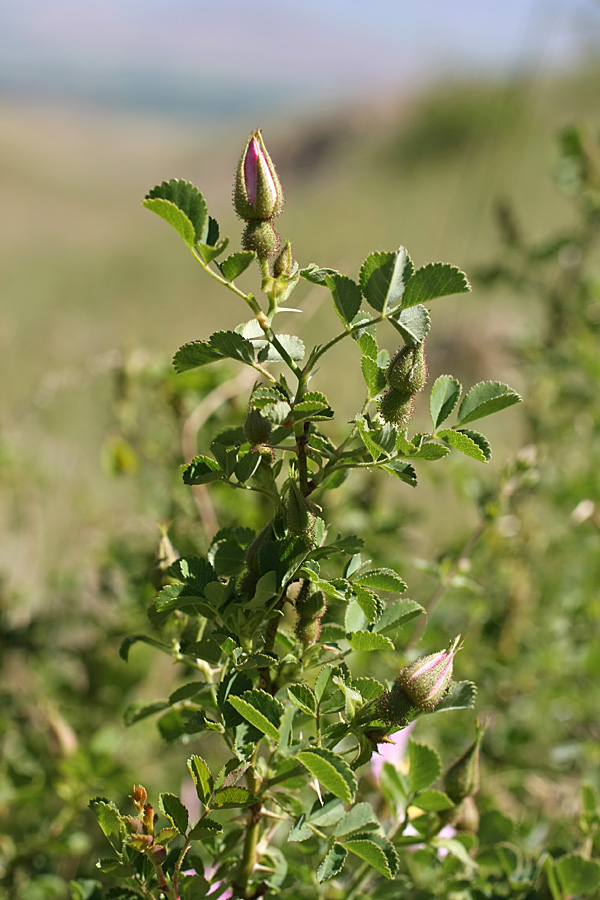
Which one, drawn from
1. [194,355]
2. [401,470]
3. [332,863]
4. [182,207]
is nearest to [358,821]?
[332,863]

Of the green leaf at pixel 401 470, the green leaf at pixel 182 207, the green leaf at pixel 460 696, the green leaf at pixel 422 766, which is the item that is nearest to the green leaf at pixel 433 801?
the green leaf at pixel 422 766

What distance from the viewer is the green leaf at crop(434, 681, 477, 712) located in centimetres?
67

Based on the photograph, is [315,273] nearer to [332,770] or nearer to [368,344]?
[368,344]

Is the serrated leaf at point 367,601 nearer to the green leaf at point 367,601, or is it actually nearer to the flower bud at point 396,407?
→ the green leaf at point 367,601

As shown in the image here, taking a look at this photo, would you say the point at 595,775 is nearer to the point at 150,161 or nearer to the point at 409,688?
the point at 409,688

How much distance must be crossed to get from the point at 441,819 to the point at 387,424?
42 cm

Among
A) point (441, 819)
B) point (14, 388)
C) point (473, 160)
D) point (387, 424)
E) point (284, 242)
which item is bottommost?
point (14, 388)

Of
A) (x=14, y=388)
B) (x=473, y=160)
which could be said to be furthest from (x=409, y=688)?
(x=473, y=160)

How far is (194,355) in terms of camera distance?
0.60 meters

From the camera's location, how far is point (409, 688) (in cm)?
59

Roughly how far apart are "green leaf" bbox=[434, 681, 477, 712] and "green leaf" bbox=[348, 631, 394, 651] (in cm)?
8

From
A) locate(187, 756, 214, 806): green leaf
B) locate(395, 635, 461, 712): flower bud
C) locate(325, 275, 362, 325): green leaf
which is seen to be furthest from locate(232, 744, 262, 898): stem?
locate(325, 275, 362, 325): green leaf

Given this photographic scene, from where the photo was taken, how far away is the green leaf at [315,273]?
1.93 feet

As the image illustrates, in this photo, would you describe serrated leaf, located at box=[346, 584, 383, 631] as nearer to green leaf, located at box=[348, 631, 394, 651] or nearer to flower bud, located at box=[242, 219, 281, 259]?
green leaf, located at box=[348, 631, 394, 651]
